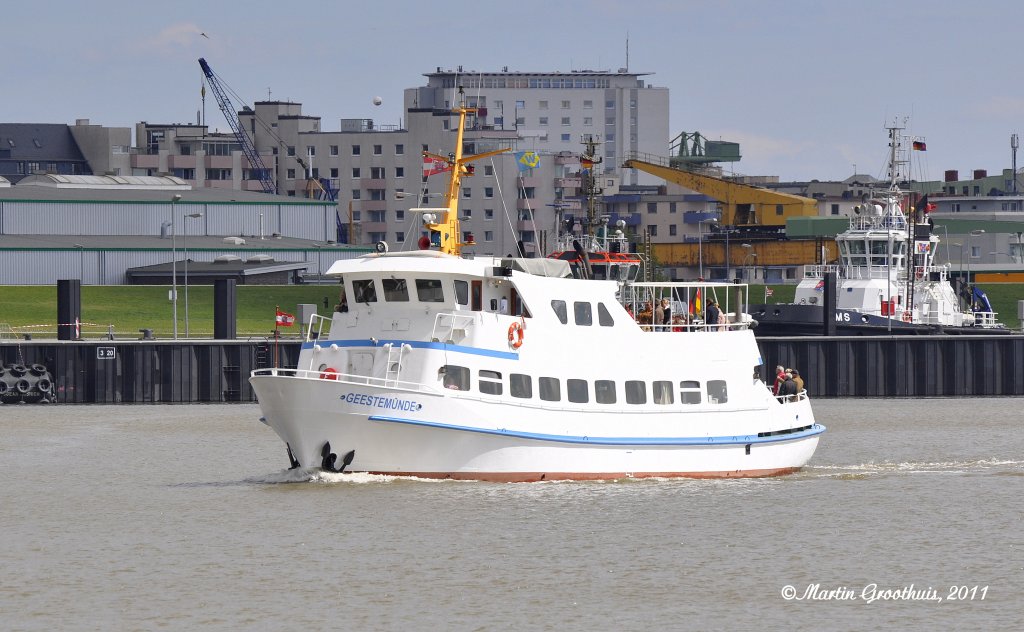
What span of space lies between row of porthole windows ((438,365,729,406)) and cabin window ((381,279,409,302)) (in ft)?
8.23

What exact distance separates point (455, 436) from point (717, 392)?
766 centimetres

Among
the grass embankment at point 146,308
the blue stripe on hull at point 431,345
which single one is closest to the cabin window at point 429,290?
the blue stripe on hull at point 431,345

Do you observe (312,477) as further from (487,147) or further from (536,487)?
(487,147)

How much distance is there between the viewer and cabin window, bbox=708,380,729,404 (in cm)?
4000

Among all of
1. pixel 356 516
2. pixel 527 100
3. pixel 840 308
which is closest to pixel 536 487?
pixel 356 516

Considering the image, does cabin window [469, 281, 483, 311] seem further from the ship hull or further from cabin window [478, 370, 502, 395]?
the ship hull

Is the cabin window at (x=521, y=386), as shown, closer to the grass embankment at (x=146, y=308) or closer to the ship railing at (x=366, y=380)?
the ship railing at (x=366, y=380)

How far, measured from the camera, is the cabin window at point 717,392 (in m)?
40.0

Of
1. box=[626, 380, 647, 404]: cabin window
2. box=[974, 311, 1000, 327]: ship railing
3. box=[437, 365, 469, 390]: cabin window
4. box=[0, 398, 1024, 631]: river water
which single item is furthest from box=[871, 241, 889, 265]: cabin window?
box=[437, 365, 469, 390]: cabin window

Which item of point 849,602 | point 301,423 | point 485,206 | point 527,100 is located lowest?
point 849,602

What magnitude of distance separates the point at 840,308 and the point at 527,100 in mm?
120808

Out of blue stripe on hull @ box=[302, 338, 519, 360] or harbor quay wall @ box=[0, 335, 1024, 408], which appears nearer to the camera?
blue stripe on hull @ box=[302, 338, 519, 360]

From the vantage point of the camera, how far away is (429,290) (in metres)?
37.4

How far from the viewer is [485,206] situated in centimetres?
14888
